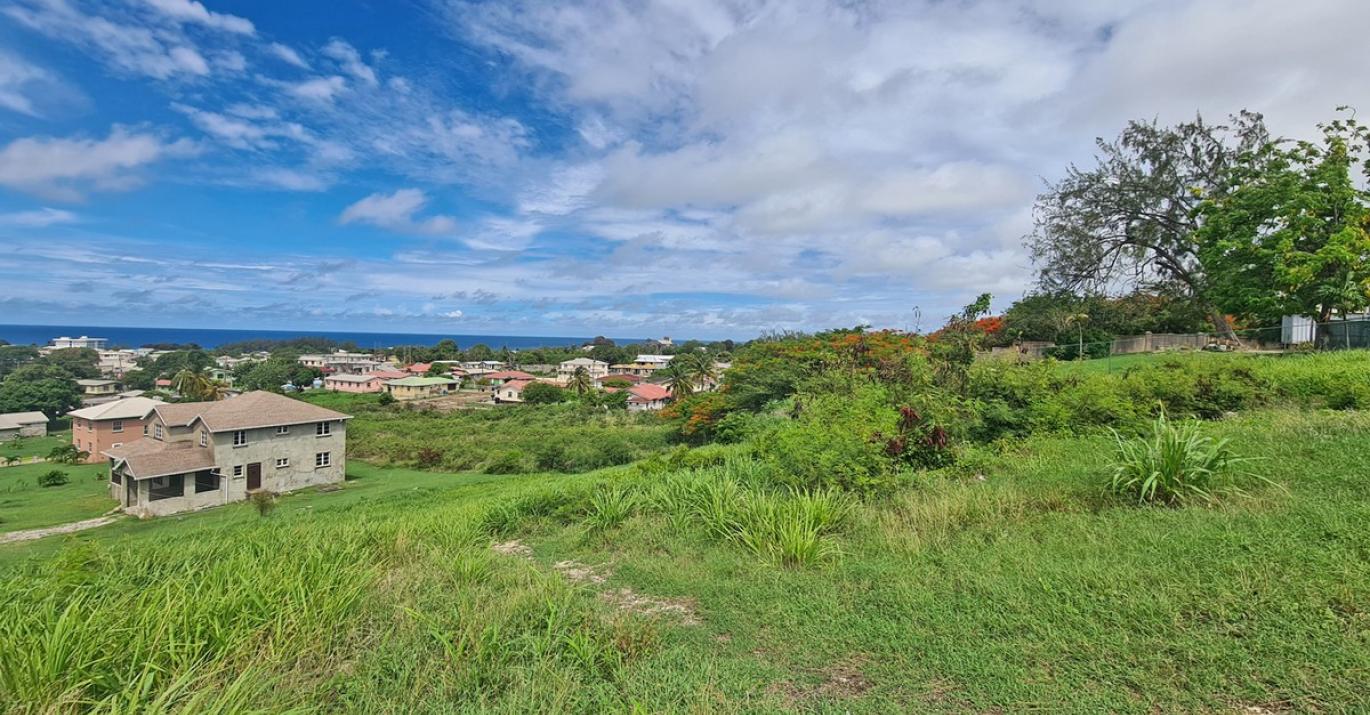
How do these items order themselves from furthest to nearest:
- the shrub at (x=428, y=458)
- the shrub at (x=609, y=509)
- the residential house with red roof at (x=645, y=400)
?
the residential house with red roof at (x=645, y=400) → the shrub at (x=428, y=458) → the shrub at (x=609, y=509)

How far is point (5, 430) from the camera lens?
140 feet

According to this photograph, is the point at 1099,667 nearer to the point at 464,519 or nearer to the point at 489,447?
the point at 464,519

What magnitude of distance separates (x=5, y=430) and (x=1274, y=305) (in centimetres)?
7061

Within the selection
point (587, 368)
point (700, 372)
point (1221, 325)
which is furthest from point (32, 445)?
point (1221, 325)

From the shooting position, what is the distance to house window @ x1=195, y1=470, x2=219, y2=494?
75.2 ft

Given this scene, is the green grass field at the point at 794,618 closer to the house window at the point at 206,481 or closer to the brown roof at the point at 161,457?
the brown roof at the point at 161,457

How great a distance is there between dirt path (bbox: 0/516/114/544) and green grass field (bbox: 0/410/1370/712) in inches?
663

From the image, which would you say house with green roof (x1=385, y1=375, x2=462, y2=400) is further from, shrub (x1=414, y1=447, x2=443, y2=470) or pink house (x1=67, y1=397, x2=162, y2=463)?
shrub (x1=414, y1=447, x2=443, y2=470)

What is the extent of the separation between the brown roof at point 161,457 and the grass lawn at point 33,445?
1991 cm

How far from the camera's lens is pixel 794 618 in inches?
142

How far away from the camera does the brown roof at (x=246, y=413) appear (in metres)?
23.5

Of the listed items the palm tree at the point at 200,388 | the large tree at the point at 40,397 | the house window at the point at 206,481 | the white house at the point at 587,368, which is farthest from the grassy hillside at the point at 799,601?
the white house at the point at 587,368

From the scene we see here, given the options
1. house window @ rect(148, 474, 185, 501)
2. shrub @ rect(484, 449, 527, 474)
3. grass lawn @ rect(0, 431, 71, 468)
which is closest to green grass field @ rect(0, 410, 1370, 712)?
house window @ rect(148, 474, 185, 501)

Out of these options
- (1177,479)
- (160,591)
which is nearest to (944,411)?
(1177,479)
